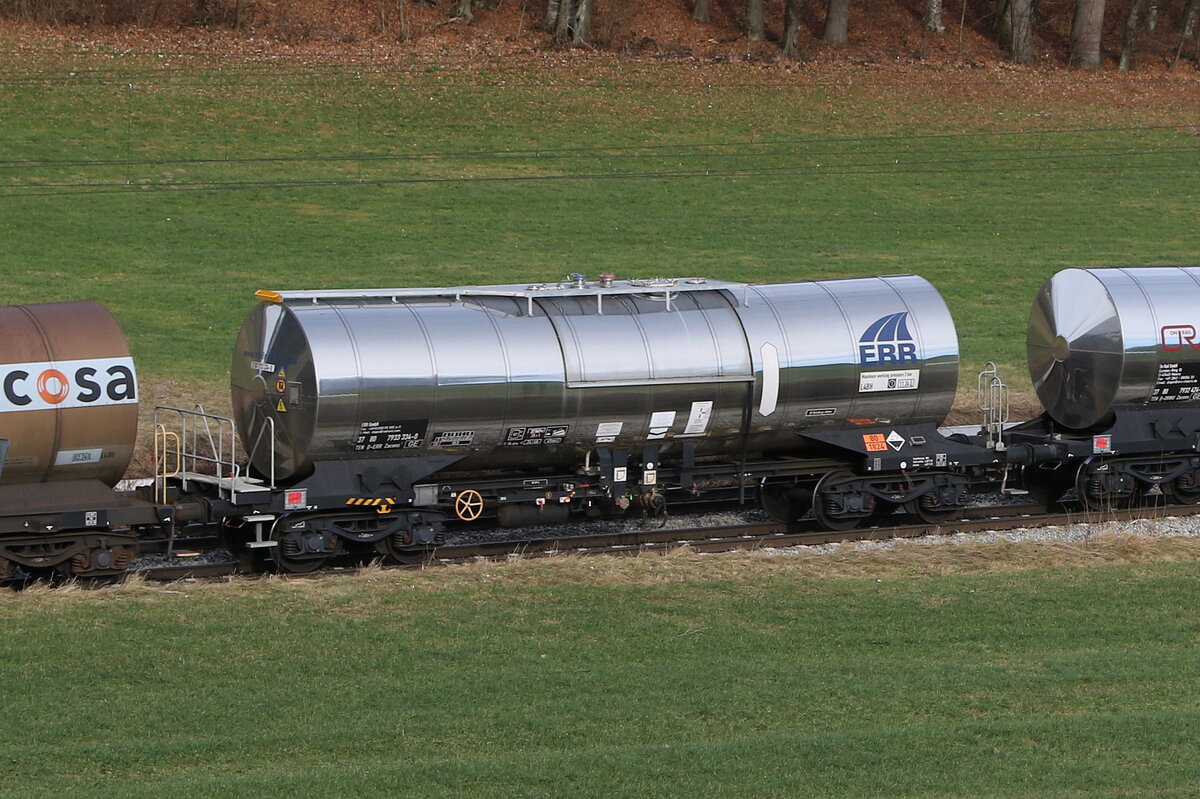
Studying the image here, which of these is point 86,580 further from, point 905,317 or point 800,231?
point 800,231

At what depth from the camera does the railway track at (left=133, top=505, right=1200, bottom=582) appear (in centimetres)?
1973

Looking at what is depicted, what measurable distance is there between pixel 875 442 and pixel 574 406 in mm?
4553

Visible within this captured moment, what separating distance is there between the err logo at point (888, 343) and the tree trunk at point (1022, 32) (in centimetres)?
4390

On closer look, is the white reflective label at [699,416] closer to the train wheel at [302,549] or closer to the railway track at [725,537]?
the railway track at [725,537]

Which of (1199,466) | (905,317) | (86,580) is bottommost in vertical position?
(86,580)

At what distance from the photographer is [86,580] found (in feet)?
59.9

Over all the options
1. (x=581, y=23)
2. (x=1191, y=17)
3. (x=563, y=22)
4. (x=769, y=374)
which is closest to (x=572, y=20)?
(x=563, y=22)

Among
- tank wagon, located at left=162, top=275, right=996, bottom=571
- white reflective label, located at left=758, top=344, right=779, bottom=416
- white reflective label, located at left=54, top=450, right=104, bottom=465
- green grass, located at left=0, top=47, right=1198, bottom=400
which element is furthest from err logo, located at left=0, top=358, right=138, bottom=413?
green grass, located at left=0, top=47, right=1198, bottom=400

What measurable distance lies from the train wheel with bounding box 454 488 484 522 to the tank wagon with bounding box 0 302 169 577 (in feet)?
11.9

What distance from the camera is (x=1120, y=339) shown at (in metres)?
22.4

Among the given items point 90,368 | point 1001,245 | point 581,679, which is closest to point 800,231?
point 1001,245

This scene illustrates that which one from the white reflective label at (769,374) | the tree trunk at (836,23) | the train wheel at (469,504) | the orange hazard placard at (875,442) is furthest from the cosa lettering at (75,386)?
the tree trunk at (836,23)

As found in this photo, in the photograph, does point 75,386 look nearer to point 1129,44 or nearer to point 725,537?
point 725,537

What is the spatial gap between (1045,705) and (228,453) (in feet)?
45.3
